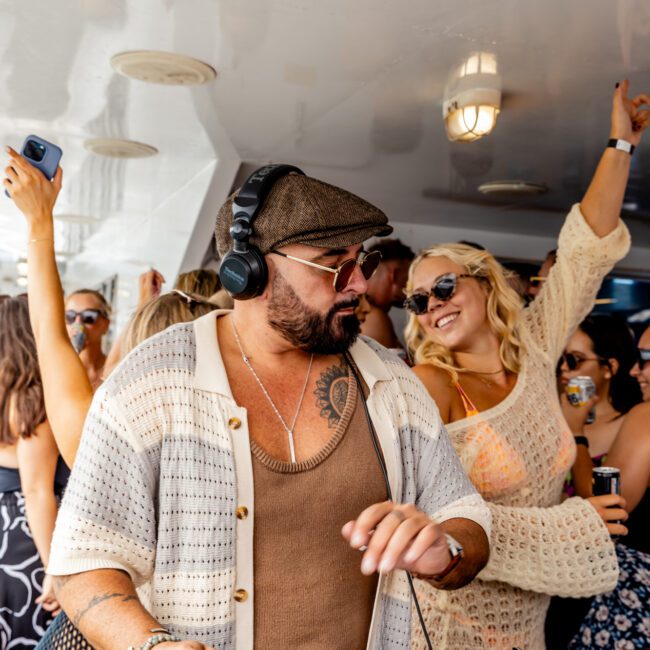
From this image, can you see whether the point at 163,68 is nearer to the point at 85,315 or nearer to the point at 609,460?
the point at 85,315

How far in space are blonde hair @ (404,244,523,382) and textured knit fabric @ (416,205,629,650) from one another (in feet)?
0.40

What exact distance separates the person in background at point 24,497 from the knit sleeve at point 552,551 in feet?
6.10

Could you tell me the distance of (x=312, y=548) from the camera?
1745mm

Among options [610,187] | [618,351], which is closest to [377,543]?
[610,187]

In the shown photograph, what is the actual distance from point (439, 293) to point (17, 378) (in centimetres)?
192

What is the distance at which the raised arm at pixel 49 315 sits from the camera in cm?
217

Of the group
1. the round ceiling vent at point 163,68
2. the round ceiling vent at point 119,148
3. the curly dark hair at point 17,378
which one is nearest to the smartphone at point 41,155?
the round ceiling vent at point 163,68

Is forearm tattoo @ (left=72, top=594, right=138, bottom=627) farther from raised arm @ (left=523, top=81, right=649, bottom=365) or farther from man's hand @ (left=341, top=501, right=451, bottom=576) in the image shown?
raised arm @ (left=523, top=81, right=649, bottom=365)

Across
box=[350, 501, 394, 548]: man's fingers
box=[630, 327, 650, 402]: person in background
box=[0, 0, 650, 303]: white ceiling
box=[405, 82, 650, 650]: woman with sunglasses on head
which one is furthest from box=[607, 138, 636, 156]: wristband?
box=[350, 501, 394, 548]: man's fingers

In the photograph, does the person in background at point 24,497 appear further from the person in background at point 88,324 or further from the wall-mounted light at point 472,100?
the wall-mounted light at point 472,100

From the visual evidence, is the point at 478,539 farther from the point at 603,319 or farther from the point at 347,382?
the point at 603,319

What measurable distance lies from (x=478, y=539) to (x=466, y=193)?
463 cm

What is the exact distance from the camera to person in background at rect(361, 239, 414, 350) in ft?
18.2

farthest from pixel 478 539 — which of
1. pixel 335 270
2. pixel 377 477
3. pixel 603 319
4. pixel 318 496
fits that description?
pixel 603 319
